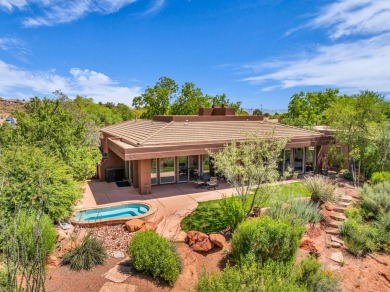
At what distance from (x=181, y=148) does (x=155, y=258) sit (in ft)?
33.6

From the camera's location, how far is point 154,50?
1240 inches

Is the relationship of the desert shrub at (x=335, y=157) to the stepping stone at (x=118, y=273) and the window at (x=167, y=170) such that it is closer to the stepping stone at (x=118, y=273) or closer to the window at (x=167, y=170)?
the window at (x=167, y=170)

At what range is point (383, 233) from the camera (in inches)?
460

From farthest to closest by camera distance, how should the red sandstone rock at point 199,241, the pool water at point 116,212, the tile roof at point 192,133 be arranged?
1. the tile roof at point 192,133
2. the pool water at point 116,212
3. the red sandstone rock at point 199,241

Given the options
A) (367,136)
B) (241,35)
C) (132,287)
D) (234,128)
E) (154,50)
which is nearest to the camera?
(132,287)

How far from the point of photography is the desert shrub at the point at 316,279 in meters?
7.96

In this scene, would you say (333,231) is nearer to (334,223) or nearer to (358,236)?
(334,223)

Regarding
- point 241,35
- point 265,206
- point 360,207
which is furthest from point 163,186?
point 241,35

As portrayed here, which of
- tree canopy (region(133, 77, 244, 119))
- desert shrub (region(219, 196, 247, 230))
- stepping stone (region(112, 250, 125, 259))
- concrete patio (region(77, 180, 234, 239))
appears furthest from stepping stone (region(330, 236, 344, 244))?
tree canopy (region(133, 77, 244, 119))

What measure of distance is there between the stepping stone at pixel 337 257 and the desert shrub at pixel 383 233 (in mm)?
2160

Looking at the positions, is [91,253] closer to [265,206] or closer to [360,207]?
[265,206]

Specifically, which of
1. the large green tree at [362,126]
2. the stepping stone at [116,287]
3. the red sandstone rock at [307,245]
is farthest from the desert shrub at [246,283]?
the large green tree at [362,126]

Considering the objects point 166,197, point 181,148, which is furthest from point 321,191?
point 166,197

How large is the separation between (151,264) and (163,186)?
1102 cm
